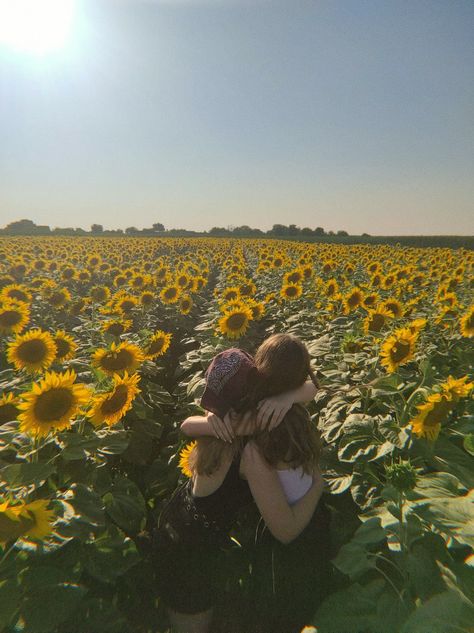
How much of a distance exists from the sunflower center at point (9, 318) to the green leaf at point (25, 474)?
3791 mm

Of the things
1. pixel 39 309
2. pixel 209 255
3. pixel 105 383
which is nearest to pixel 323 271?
pixel 39 309

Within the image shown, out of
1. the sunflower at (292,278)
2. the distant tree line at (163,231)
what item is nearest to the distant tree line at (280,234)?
the distant tree line at (163,231)

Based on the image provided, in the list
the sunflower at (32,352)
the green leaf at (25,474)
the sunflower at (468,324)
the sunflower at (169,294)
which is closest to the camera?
the green leaf at (25,474)

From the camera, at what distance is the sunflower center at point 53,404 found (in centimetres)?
216

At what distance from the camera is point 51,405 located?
7.17 feet

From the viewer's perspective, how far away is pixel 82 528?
1738 millimetres

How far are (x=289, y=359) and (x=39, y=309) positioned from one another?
676cm

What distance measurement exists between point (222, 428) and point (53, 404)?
1080 millimetres

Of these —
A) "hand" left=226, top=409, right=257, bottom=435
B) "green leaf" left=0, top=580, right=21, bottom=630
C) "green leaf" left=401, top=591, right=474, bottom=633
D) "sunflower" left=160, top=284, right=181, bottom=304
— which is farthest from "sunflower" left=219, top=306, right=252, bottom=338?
"green leaf" left=401, top=591, right=474, bottom=633

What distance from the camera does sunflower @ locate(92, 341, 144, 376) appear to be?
3336 mm

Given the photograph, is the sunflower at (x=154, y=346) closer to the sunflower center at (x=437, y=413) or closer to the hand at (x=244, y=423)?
the hand at (x=244, y=423)

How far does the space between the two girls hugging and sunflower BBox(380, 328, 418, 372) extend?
113 centimetres

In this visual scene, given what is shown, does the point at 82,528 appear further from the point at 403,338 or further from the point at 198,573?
the point at 403,338

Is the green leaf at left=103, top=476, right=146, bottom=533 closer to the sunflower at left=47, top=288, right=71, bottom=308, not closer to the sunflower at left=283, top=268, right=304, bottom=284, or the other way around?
the sunflower at left=47, top=288, right=71, bottom=308
